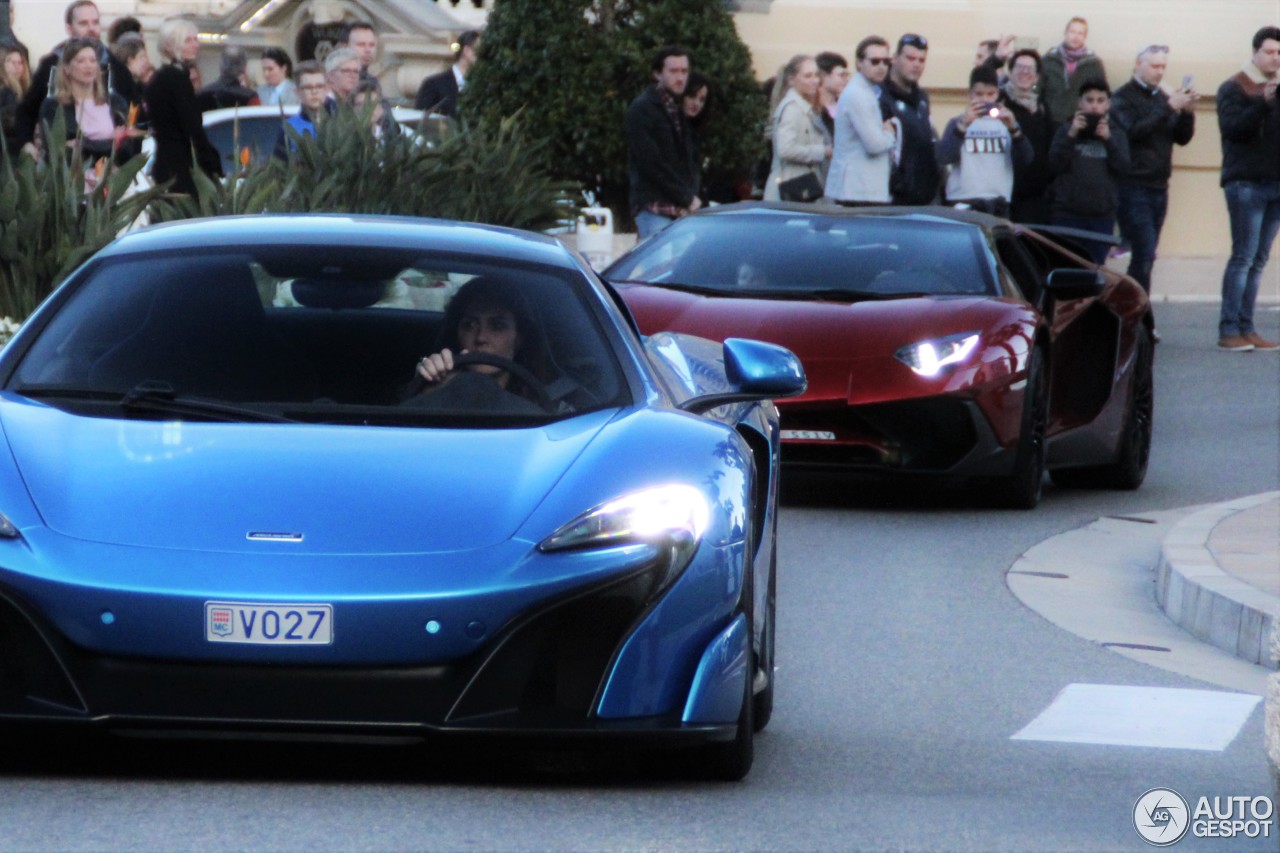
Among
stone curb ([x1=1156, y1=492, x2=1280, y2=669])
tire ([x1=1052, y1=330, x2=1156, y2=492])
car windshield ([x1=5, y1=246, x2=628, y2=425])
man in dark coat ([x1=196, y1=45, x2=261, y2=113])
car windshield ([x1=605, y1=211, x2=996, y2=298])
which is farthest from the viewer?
man in dark coat ([x1=196, y1=45, x2=261, y2=113])

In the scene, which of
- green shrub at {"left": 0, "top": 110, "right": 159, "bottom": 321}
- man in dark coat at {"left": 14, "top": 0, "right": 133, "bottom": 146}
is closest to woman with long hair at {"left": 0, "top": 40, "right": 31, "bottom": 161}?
man in dark coat at {"left": 14, "top": 0, "right": 133, "bottom": 146}

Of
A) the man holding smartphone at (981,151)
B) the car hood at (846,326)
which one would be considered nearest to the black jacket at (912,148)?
the man holding smartphone at (981,151)

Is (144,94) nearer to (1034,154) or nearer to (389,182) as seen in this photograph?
(389,182)

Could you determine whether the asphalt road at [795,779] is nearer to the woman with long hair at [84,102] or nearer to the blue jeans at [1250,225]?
the woman with long hair at [84,102]

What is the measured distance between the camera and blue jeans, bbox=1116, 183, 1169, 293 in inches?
769

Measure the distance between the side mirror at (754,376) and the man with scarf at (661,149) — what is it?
10608mm

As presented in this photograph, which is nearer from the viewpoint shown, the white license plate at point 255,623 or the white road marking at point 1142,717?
the white license plate at point 255,623

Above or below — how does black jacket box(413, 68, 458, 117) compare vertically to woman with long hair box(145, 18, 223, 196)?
below

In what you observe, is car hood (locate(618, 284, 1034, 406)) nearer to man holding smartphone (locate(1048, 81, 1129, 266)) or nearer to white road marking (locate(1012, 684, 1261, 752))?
white road marking (locate(1012, 684, 1261, 752))

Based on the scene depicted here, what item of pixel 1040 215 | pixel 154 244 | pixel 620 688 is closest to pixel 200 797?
pixel 620 688

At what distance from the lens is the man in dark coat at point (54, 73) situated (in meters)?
16.5

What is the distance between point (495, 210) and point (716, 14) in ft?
25.5

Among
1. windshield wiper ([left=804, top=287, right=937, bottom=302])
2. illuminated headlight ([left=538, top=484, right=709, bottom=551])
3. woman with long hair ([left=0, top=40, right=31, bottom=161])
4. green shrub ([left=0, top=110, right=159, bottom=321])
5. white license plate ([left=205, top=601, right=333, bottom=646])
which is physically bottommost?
woman with long hair ([left=0, top=40, right=31, bottom=161])

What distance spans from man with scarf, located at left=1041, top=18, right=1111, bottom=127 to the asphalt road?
14.1 metres
